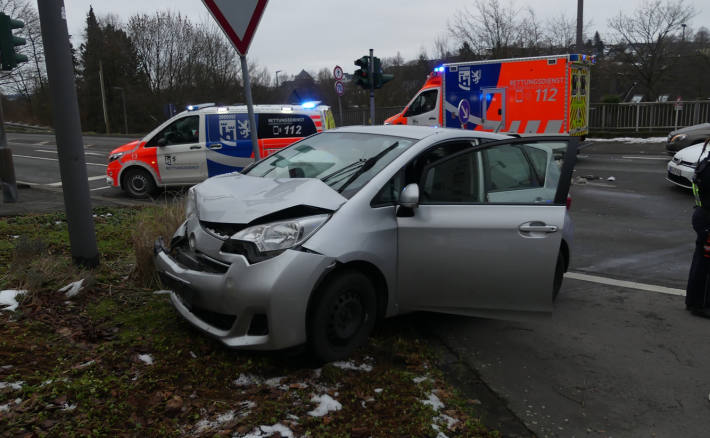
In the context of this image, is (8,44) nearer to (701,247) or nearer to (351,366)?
(351,366)

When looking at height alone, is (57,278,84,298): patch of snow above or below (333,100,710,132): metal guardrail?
below

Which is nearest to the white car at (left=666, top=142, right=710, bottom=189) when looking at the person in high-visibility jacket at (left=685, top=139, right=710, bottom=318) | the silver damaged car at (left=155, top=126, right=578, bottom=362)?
the person in high-visibility jacket at (left=685, top=139, right=710, bottom=318)

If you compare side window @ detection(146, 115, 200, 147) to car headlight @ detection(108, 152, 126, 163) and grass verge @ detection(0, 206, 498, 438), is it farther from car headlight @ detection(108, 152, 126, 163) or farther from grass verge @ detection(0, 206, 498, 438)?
grass verge @ detection(0, 206, 498, 438)

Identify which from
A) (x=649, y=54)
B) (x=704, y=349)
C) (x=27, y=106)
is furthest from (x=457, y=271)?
(x=27, y=106)

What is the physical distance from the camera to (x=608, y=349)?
4289 mm

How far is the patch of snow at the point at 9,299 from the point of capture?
13.3ft

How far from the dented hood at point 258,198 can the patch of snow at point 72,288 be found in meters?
1.28

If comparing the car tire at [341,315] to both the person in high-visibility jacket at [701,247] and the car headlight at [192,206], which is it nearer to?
the car headlight at [192,206]

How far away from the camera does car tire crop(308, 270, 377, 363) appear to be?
11.4 feet

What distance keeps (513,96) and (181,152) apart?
10013 mm

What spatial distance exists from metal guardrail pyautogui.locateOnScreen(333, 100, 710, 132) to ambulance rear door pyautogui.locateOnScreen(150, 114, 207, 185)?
14.8 m

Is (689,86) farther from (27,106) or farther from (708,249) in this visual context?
(27,106)

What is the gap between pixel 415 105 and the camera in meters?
18.5

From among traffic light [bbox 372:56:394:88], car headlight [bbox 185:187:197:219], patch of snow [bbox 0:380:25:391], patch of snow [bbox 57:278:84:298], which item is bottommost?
patch of snow [bbox 0:380:25:391]
